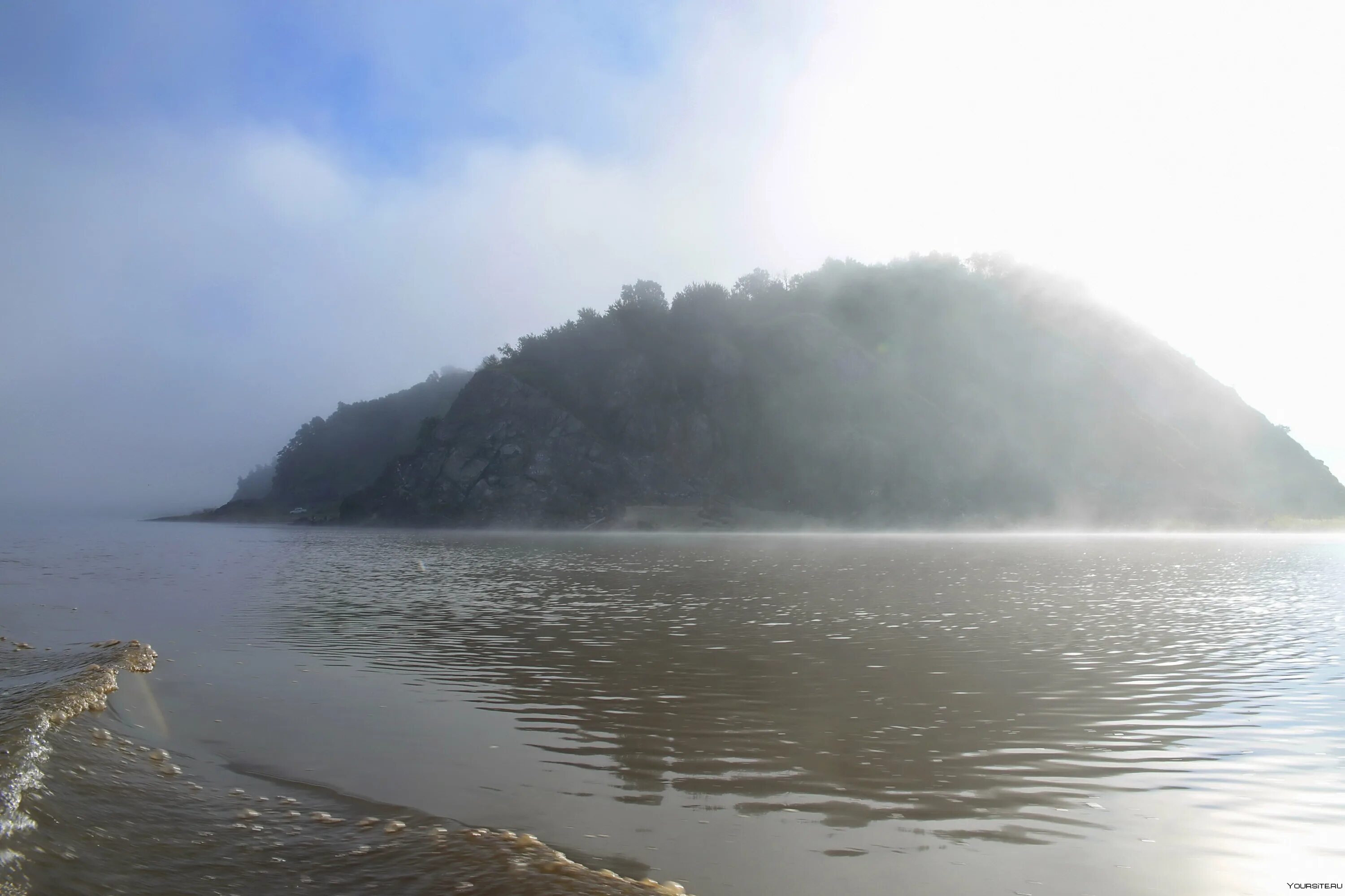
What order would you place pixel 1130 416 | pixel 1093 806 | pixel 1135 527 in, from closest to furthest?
pixel 1093 806 < pixel 1135 527 < pixel 1130 416

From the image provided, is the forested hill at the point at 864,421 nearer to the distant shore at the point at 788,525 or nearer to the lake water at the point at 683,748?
the distant shore at the point at 788,525

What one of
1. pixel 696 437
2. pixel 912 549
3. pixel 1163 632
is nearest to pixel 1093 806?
pixel 1163 632

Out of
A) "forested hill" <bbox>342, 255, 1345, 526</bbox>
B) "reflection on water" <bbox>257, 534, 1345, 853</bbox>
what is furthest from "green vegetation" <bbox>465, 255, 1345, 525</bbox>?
"reflection on water" <bbox>257, 534, 1345, 853</bbox>

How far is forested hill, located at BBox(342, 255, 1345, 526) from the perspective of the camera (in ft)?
482

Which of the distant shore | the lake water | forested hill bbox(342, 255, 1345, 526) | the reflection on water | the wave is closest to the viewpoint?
the wave

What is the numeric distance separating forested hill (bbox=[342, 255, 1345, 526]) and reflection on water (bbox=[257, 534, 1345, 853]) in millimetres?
108690

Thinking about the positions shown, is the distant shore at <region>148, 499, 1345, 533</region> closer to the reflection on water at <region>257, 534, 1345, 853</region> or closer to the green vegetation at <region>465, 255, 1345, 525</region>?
the green vegetation at <region>465, 255, 1345, 525</region>

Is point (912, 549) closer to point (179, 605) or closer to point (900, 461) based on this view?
point (179, 605)

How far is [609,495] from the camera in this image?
148 meters

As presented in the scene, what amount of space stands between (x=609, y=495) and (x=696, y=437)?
74.7ft

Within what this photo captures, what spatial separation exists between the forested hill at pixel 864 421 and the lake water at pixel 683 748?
398 ft

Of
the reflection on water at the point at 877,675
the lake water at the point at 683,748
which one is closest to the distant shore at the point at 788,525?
the reflection on water at the point at 877,675

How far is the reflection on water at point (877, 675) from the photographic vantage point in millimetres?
10617

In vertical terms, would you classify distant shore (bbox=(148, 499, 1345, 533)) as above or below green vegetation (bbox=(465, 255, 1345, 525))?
below
